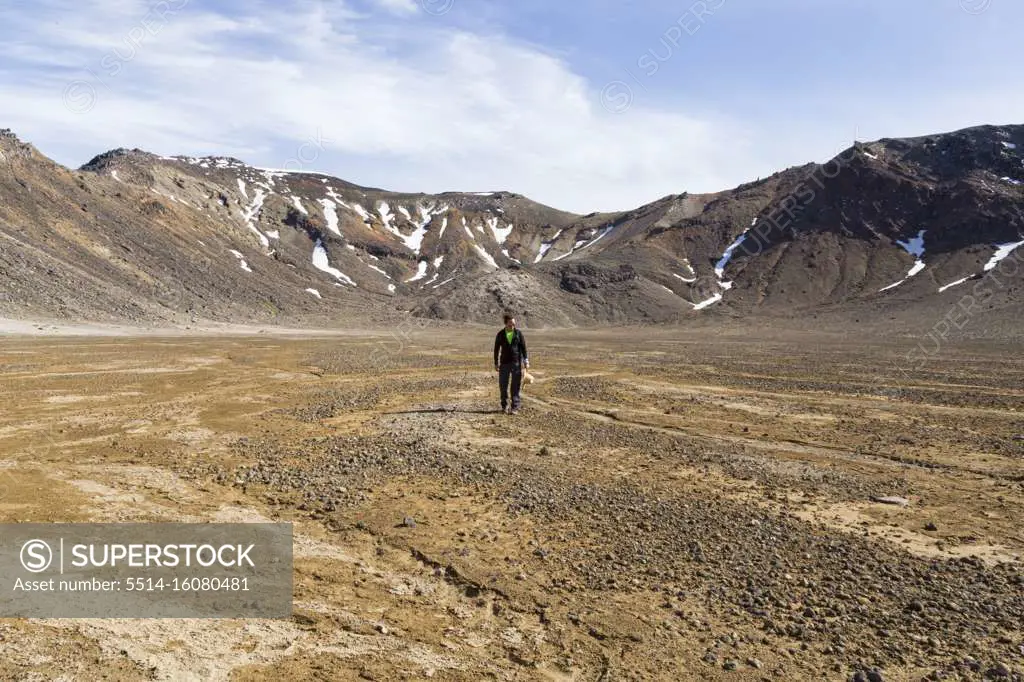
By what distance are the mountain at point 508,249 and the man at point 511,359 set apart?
65473 mm

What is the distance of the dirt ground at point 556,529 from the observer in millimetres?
5172

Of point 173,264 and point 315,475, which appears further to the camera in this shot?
point 173,264

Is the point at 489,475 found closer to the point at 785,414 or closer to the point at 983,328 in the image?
the point at 785,414

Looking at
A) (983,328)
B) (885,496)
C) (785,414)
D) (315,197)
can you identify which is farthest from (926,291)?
(315,197)

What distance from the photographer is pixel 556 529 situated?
814 centimetres

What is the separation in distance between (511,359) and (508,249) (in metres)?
165

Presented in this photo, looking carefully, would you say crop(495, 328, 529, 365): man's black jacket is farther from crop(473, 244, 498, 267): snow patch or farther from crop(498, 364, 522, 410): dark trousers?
crop(473, 244, 498, 267): snow patch

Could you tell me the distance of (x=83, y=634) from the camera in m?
5.11

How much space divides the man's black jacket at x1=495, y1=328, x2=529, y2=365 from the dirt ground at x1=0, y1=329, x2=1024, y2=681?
1.53 m

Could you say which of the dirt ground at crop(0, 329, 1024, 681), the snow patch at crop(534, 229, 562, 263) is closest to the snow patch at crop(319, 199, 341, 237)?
the snow patch at crop(534, 229, 562, 263)

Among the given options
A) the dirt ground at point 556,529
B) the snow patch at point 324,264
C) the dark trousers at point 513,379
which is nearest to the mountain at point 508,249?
the snow patch at point 324,264

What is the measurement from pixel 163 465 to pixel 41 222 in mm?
89381

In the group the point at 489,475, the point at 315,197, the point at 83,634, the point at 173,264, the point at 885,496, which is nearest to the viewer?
the point at 83,634

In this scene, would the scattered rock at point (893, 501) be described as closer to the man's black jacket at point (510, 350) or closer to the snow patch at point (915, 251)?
the man's black jacket at point (510, 350)
